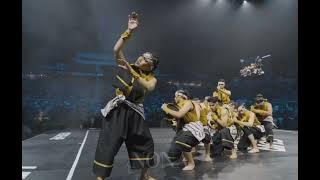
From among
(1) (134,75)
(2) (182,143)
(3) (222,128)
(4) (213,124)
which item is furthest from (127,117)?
(4) (213,124)

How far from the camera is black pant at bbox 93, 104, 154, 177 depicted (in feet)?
10.1

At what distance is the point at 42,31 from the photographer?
669 cm

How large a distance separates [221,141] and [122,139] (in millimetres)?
2557

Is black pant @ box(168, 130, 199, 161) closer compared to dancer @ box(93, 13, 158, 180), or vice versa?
dancer @ box(93, 13, 158, 180)

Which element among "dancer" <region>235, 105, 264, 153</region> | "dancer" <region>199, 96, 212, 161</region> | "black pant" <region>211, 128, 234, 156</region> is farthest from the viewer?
"dancer" <region>235, 105, 264, 153</region>

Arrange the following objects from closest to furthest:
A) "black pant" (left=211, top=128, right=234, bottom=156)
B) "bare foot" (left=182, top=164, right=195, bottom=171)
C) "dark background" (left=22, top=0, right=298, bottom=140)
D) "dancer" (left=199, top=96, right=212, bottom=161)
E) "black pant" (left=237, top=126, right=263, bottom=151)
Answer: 1. "bare foot" (left=182, top=164, right=195, bottom=171)
2. "dancer" (left=199, top=96, right=212, bottom=161)
3. "black pant" (left=211, top=128, right=234, bottom=156)
4. "black pant" (left=237, top=126, right=263, bottom=151)
5. "dark background" (left=22, top=0, right=298, bottom=140)

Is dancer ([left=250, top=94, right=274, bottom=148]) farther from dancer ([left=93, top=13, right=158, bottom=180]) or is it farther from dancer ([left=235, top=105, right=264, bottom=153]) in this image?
dancer ([left=93, top=13, right=158, bottom=180])

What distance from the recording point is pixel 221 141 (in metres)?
5.37

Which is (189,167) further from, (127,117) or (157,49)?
(157,49)

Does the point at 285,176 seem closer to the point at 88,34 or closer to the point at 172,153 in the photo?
the point at 172,153

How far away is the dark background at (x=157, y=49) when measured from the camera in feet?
22.5

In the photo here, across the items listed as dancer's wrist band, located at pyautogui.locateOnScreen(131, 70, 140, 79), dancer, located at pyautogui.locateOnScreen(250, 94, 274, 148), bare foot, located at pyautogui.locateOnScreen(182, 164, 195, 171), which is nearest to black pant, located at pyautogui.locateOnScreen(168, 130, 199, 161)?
bare foot, located at pyautogui.locateOnScreen(182, 164, 195, 171)

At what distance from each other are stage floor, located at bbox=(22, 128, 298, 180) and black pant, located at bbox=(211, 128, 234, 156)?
178 mm

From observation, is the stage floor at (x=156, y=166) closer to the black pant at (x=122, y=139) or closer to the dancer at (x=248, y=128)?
the dancer at (x=248, y=128)
